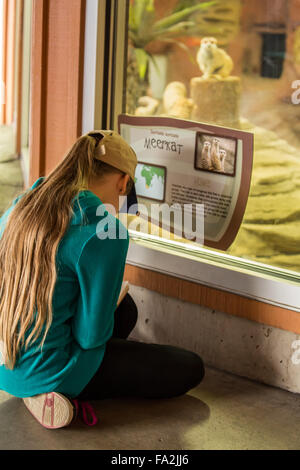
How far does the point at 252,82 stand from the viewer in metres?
2.64

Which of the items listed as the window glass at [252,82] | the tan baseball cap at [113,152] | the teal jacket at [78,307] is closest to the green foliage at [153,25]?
the window glass at [252,82]

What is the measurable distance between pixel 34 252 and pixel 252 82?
1.09m

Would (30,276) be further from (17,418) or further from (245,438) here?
(245,438)

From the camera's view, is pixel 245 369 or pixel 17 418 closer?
pixel 17 418

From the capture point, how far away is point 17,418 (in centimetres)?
239

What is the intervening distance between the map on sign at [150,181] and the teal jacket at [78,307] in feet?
2.40

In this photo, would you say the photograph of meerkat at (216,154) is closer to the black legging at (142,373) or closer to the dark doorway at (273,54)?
the dark doorway at (273,54)

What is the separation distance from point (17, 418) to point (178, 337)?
2.76 ft

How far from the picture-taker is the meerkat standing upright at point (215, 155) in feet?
9.11

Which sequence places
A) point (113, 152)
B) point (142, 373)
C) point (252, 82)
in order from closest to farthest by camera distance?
point (113, 152) < point (142, 373) < point (252, 82)

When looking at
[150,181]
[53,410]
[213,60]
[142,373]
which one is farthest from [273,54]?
[53,410]

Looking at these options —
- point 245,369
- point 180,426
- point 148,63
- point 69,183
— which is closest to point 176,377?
point 180,426

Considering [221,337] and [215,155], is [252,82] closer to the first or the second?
[215,155]

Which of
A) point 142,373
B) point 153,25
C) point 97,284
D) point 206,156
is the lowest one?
point 142,373
